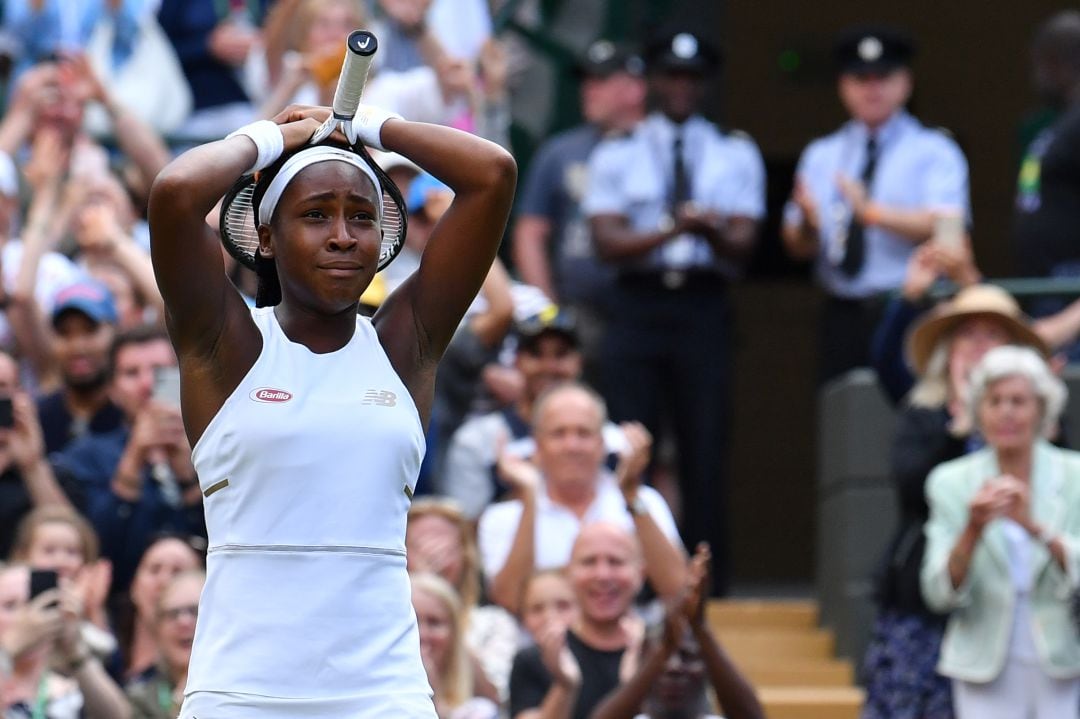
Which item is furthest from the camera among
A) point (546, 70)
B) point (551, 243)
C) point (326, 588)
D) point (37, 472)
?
point (546, 70)

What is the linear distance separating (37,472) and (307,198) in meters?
3.70

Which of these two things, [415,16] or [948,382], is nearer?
[948,382]

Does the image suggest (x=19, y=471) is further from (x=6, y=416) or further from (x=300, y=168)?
(x=300, y=168)

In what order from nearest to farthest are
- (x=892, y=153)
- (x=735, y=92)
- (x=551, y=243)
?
1. (x=892, y=153)
2. (x=551, y=243)
3. (x=735, y=92)

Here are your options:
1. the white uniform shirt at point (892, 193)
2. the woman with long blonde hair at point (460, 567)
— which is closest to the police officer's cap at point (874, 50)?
the white uniform shirt at point (892, 193)

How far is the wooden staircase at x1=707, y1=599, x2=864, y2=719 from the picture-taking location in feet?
26.6

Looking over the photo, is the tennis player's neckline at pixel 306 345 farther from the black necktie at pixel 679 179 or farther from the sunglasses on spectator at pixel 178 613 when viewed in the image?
the black necktie at pixel 679 179

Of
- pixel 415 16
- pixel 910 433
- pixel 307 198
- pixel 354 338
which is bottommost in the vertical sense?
pixel 910 433

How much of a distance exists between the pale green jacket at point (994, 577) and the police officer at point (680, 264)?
2380mm

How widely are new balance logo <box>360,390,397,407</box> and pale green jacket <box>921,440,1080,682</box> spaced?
11.2 feet

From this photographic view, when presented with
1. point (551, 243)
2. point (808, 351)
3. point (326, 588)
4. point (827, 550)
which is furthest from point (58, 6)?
point (326, 588)

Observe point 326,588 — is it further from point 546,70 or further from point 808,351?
point 808,351

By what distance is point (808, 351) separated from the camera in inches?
549

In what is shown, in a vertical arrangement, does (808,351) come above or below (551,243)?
below
